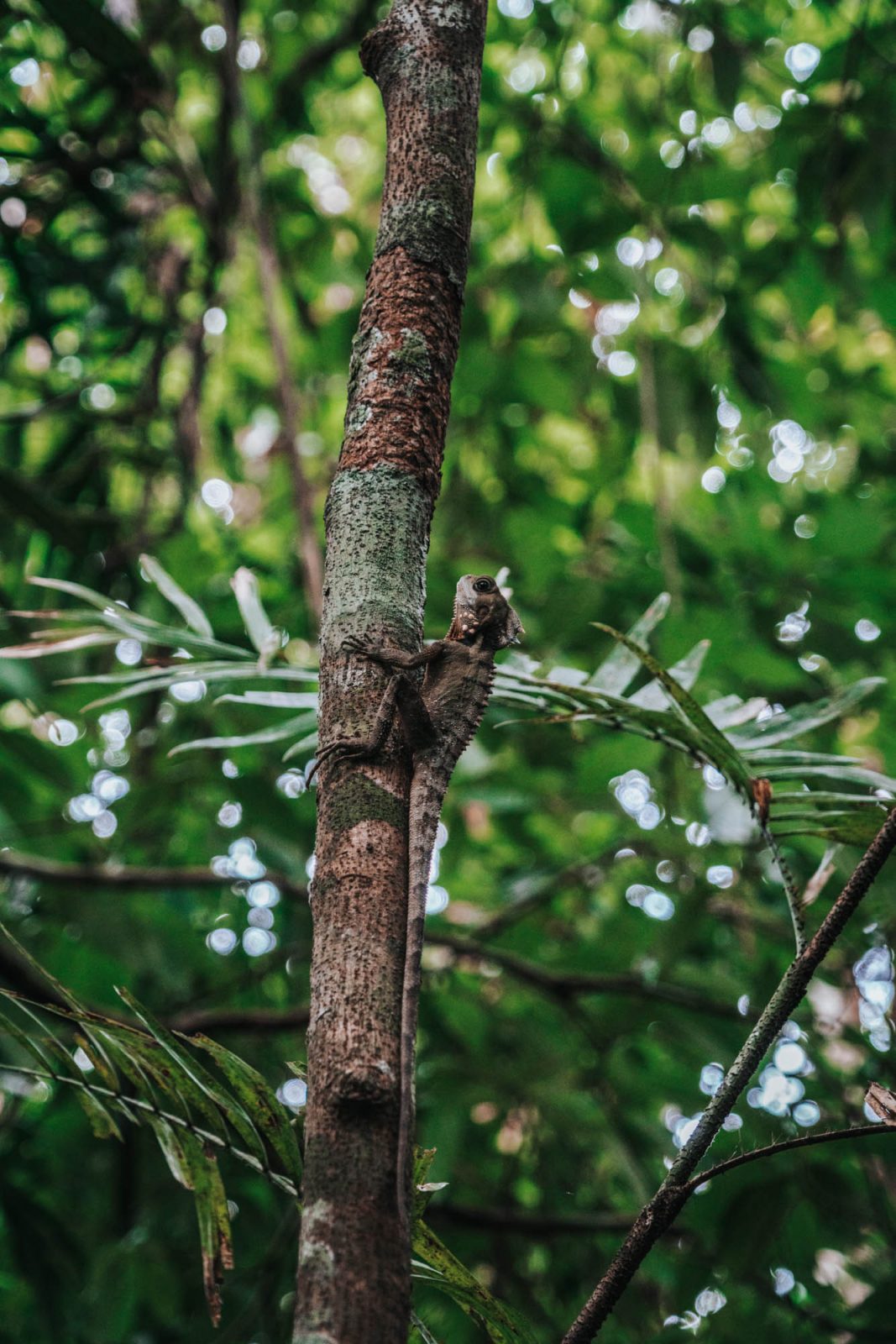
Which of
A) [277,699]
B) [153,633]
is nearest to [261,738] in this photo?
[277,699]

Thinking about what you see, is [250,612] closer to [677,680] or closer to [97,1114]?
[677,680]

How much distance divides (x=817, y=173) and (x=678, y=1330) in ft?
15.3

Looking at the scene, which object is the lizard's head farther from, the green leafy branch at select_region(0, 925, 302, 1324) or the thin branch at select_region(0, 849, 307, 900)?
the thin branch at select_region(0, 849, 307, 900)

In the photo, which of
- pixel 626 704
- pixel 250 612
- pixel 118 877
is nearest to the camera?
pixel 626 704

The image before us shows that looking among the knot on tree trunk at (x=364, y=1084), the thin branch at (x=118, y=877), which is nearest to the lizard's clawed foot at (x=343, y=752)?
the knot on tree trunk at (x=364, y=1084)

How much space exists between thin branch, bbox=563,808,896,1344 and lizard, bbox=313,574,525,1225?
0.32m

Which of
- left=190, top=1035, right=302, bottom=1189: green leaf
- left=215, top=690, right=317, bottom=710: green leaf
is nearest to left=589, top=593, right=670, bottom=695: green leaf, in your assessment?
left=215, top=690, right=317, bottom=710: green leaf

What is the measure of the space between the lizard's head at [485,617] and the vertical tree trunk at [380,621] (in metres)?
0.80

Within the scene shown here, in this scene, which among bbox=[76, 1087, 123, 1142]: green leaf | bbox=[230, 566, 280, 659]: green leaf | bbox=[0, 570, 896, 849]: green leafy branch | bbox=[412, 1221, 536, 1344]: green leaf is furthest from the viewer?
bbox=[230, 566, 280, 659]: green leaf

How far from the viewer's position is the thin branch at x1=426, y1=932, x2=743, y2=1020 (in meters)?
4.04

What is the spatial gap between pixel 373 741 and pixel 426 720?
0.27 metres

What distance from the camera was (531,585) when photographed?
5.38m

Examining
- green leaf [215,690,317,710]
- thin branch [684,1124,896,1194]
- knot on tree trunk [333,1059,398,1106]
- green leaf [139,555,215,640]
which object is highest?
green leaf [139,555,215,640]

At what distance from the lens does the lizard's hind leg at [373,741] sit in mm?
1402
